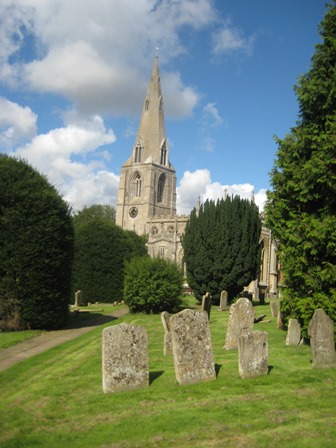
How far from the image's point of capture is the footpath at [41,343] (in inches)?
478

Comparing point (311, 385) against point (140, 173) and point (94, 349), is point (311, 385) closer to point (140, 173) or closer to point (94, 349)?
point (94, 349)

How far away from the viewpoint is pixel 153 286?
24.0 metres

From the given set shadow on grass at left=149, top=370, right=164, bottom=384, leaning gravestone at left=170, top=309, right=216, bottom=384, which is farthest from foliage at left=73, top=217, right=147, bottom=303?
leaning gravestone at left=170, top=309, right=216, bottom=384

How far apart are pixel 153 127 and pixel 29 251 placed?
8158 cm

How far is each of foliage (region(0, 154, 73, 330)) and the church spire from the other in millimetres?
78663

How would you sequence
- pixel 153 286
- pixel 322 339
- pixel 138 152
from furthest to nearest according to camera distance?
1. pixel 138 152
2. pixel 153 286
3. pixel 322 339

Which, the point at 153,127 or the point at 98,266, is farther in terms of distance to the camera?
the point at 153,127

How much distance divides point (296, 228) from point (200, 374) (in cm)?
605

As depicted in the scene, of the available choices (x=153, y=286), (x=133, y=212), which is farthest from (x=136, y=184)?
(x=153, y=286)

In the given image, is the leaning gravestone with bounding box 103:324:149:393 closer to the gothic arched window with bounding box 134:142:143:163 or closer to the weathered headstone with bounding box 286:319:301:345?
the weathered headstone with bounding box 286:319:301:345

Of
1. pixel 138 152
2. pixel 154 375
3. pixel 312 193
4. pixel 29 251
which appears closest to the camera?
pixel 154 375

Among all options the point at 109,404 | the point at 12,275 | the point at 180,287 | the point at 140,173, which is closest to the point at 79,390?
the point at 109,404

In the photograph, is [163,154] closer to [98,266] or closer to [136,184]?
[136,184]

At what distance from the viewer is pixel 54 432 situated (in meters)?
6.59
